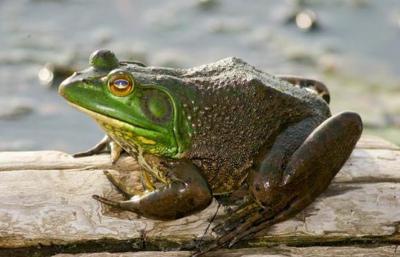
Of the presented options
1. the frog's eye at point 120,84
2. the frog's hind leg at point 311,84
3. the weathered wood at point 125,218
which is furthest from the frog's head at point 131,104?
the frog's hind leg at point 311,84

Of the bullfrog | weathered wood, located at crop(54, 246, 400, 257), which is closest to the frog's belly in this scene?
the bullfrog

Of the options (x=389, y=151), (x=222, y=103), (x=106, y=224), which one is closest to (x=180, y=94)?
(x=222, y=103)

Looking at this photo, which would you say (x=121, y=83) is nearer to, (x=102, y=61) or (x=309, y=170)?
(x=102, y=61)

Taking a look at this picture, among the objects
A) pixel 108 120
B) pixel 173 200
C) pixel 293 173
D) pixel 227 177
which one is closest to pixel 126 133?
pixel 108 120

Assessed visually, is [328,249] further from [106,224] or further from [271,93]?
[106,224]

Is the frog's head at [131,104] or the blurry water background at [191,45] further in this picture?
the blurry water background at [191,45]

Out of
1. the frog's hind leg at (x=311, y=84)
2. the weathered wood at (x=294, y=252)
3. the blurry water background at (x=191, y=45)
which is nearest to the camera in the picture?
the weathered wood at (x=294, y=252)

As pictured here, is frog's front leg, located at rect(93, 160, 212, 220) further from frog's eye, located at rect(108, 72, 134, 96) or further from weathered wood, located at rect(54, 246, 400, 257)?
frog's eye, located at rect(108, 72, 134, 96)

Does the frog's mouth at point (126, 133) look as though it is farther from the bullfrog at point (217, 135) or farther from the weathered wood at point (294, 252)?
the weathered wood at point (294, 252)
